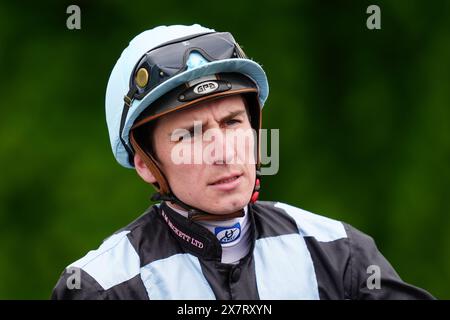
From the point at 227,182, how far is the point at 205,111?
24cm

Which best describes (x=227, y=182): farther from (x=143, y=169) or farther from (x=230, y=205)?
(x=143, y=169)

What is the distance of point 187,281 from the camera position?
2.74 m

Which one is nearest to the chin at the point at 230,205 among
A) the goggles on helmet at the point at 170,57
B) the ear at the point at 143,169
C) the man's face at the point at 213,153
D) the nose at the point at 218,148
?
the man's face at the point at 213,153

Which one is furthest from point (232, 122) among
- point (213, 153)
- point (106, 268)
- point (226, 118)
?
point (106, 268)

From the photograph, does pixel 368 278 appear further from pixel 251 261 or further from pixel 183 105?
pixel 183 105

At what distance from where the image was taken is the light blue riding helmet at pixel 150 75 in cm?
274

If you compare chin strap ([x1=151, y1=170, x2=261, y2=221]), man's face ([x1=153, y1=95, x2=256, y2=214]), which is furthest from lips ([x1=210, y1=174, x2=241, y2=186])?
chin strap ([x1=151, y1=170, x2=261, y2=221])

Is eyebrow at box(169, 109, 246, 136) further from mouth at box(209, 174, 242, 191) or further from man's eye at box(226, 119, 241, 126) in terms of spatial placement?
mouth at box(209, 174, 242, 191)

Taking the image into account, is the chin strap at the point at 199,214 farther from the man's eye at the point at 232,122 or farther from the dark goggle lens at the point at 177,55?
the dark goggle lens at the point at 177,55

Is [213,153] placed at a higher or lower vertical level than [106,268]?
higher

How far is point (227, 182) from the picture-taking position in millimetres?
2732

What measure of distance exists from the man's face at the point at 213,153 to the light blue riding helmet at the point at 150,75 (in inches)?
3.9

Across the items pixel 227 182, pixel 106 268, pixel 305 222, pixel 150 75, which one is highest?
pixel 150 75
